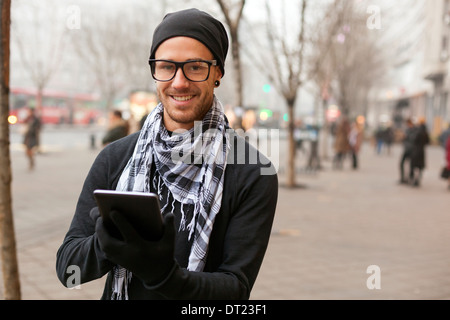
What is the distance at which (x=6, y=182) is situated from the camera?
11.0ft

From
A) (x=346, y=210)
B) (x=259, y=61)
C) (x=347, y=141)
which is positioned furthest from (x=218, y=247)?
(x=347, y=141)

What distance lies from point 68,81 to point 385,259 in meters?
49.4

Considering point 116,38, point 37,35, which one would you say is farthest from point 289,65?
point 116,38

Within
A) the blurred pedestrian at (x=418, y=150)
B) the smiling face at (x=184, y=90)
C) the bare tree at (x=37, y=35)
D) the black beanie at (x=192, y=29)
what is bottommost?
the blurred pedestrian at (x=418, y=150)

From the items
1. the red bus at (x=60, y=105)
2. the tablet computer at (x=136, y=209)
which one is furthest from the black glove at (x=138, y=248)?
the red bus at (x=60, y=105)

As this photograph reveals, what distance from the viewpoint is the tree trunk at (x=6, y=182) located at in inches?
128

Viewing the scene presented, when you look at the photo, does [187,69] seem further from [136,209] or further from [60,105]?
[60,105]

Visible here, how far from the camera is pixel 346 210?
32.9 ft

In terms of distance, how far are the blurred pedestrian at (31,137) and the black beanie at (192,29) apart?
14.5 metres

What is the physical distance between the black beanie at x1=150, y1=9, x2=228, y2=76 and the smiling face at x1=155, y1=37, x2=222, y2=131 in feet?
0.05

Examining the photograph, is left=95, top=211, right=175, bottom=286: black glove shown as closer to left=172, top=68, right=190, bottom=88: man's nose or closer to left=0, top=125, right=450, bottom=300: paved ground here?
left=172, top=68, right=190, bottom=88: man's nose

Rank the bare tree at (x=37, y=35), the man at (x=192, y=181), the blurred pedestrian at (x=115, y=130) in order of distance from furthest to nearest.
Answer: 1. the bare tree at (x=37, y=35)
2. the blurred pedestrian at (x=115, y=130)
3. the man at (x=192, y=181)

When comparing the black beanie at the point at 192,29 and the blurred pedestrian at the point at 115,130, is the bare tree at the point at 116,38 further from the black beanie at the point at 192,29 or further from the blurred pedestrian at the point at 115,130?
Result: the black beanie at the point at 192,29
